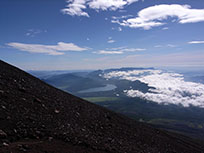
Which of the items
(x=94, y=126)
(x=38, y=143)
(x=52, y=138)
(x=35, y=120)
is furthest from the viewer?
(x=94, y=126)

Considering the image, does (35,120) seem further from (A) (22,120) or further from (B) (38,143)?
(B) (38,143)

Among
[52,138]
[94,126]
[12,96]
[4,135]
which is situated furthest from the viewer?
[94,126]

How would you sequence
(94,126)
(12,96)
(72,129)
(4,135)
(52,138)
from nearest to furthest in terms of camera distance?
1. (4,135)
2. (52,138)
3. (72,129)
4. (12,96)
5. (94,126)

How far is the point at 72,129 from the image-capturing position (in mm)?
19625

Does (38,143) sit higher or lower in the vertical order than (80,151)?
higher

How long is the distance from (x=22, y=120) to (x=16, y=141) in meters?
3.77

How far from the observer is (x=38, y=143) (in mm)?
13328

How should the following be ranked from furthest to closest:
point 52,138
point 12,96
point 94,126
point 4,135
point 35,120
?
point 94,126 < point 12,96 < point 35,120 < point 52,138 < point 4,135

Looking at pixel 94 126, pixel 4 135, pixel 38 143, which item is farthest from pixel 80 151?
pixel 94 126

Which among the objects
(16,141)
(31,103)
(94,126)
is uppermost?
(31,103)

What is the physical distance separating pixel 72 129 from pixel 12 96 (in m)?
10.8

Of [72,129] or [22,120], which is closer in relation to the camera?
[22,120]

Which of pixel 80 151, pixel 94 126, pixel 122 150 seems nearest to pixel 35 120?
pixel 80 151

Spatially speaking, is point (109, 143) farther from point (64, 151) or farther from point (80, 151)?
point (64, 151)
